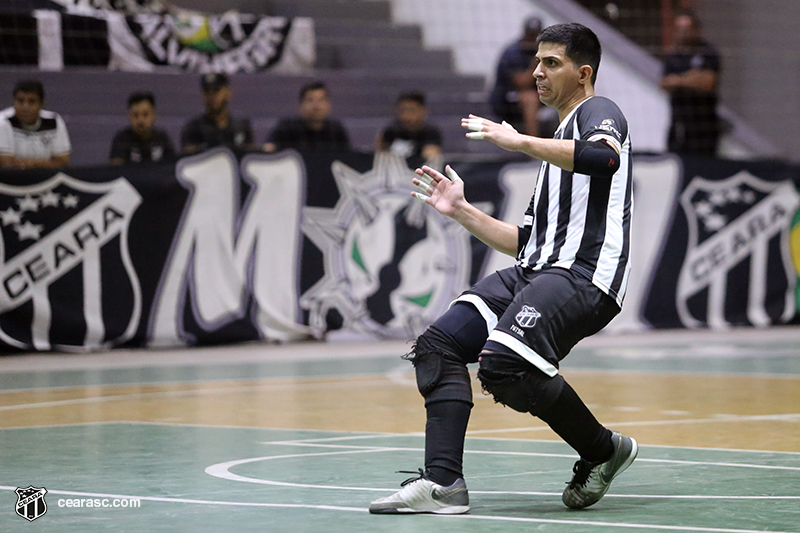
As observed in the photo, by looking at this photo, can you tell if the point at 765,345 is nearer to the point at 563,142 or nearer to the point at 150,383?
the point at 150,383

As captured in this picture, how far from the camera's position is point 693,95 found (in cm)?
1555

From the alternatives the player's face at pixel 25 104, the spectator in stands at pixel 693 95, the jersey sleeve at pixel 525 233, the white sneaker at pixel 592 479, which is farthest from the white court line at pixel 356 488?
the spectator in stands at pixel 693 95

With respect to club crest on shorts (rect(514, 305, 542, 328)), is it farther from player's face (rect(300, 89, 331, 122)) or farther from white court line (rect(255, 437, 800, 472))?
player's face (rect(300, 89, 331, 122))

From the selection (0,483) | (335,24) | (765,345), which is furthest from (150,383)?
(335,24)

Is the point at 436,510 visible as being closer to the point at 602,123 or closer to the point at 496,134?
the point at 496,134

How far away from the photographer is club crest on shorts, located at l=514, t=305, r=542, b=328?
14.9 feet

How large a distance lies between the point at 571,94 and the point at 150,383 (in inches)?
215

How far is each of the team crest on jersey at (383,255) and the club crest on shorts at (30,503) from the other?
762 centimetres

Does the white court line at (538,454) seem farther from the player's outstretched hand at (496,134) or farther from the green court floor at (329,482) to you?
the player's outstretched hand at (496,134)

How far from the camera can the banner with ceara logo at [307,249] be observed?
1147 cm

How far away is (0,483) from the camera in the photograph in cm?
522

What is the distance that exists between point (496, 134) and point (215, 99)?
857 centimetres

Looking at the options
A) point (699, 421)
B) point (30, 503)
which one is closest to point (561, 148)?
point (30, 503)

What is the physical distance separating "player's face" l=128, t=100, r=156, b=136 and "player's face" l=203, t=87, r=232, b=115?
2.10ft
